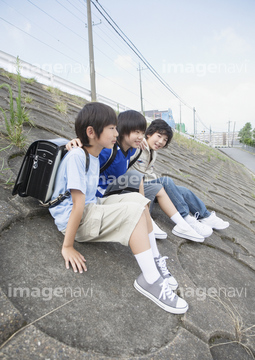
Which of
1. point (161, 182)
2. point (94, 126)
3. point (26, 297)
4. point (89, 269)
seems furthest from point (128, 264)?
point (161, 182)

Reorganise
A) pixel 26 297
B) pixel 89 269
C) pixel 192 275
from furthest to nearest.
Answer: pixel 192 275, pixel 89 269, pixel 26 297

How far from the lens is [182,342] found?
103 centimetres

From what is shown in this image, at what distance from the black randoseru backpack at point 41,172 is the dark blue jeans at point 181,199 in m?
1.05

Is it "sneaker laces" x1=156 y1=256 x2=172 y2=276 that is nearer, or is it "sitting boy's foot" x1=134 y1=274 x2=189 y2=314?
"sitting boy's foot" x1=134 y1=274 x2=189 y2=314

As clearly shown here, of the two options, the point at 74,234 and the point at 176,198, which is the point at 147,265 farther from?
the point at 176,198

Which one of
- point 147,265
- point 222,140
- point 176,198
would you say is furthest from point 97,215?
→ point 222,140

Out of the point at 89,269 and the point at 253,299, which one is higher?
the point at 89,269

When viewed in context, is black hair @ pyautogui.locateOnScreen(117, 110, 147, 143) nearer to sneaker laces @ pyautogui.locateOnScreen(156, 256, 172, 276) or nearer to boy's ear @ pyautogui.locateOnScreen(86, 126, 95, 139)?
boy's ear @ pyautogui.locateOnScreen(86, 126, 95, 139)

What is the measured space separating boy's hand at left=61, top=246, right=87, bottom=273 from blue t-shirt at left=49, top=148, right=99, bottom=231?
171 mm

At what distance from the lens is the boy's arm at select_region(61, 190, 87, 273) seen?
1243mm

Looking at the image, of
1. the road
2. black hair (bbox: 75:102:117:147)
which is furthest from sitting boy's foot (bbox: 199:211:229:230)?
the road

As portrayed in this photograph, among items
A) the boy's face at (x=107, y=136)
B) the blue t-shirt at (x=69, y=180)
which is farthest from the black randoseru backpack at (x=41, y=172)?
the boy's face at (x=107, y=136)

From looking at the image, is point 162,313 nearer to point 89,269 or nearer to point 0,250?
point 89,269

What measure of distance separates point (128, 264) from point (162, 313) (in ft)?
1.10
